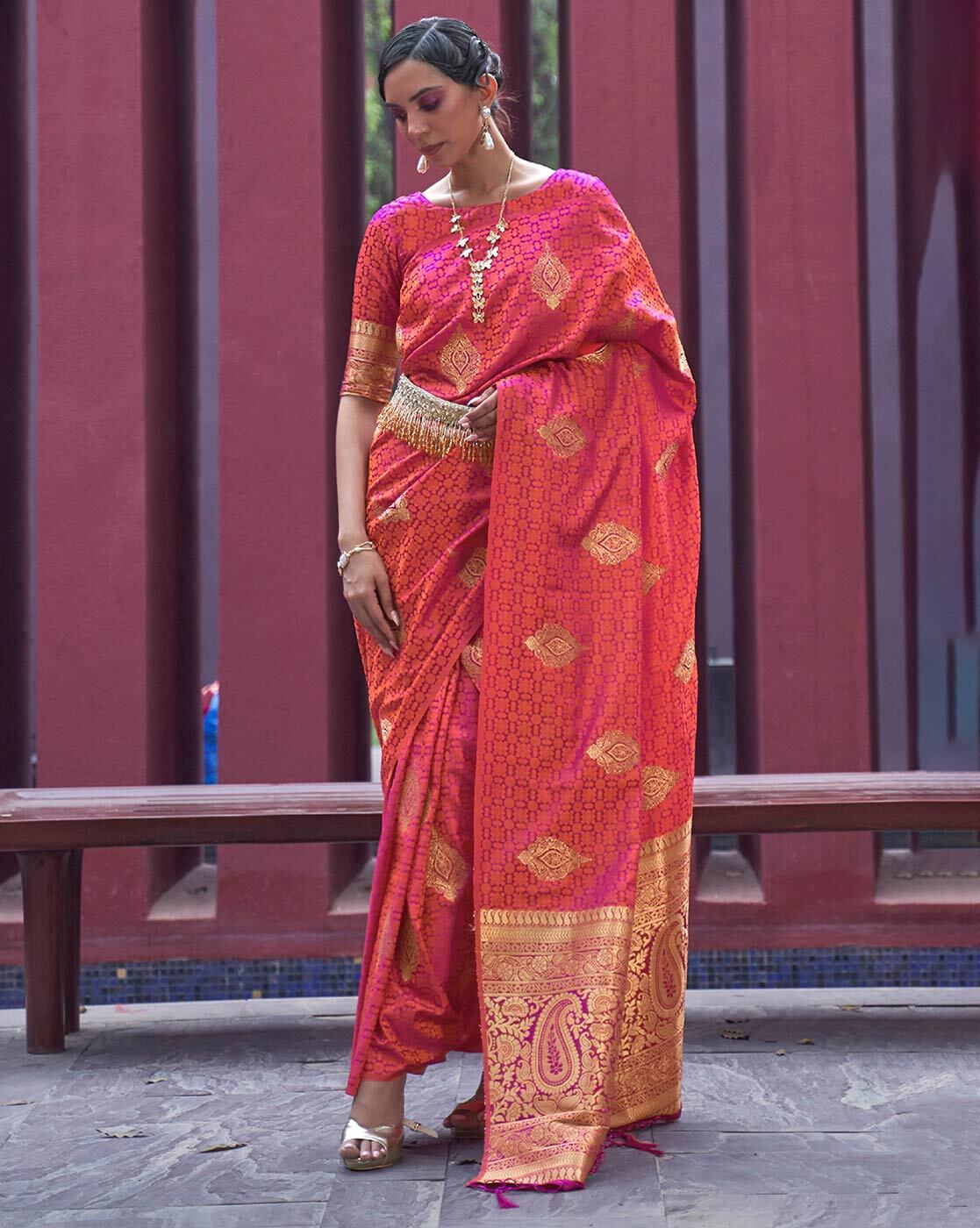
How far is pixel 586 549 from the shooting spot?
2371 mm

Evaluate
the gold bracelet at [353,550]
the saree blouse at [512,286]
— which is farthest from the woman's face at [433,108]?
the gold bracelet at [353,550]

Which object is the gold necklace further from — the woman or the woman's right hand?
the woman's right hand

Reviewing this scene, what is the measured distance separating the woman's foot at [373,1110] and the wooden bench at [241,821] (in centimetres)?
95

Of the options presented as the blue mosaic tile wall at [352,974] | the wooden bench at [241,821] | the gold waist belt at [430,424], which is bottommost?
the blue mosaic tile wall at [352,974]

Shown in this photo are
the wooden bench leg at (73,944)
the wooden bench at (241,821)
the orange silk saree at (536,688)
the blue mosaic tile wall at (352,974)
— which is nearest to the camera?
the orange silk saree at (536,688)

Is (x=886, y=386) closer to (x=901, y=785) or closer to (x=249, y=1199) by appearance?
(x=901, y=785)

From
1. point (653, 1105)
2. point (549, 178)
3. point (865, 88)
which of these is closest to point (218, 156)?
point (549, 178)

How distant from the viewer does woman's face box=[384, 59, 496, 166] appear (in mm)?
2344

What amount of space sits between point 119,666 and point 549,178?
7.00 ft

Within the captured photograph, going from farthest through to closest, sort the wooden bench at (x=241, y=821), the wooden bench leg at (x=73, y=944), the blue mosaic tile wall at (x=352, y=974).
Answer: the blue mosaic tile wall at (x=352, y=974) → the wooden bench leg at (x=73, y=944) → the wooden bench at (x=241, y=821)

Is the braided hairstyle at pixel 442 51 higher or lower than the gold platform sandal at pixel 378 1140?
higher

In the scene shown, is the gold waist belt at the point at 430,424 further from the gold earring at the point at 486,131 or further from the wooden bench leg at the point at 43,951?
the wooden bench leg at the point at 43,951

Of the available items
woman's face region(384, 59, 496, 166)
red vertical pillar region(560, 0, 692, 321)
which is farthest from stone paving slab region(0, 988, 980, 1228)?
red vertical pillar region(560, 0, 692, 321)

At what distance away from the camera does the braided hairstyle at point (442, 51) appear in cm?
233
